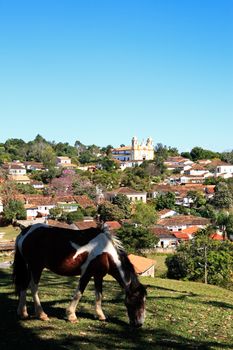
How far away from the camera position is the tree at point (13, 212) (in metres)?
49.0

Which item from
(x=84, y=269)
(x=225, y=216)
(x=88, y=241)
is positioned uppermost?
(x=88, y=241)

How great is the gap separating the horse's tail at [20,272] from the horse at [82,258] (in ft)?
0.34

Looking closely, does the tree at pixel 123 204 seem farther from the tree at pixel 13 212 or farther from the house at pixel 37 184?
the house at pixel 37 184


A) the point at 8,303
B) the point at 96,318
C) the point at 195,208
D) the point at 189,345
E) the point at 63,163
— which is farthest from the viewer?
the point at 63,163

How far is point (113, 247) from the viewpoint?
21.2 ft

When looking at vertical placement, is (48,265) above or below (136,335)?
above

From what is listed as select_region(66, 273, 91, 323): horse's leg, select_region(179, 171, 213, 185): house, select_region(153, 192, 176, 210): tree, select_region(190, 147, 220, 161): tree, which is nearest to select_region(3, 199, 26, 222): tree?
select_region(153, 192, 176, 210): tree

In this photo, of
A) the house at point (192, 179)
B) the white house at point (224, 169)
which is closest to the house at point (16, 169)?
the house at point (192, 179)

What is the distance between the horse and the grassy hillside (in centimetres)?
30

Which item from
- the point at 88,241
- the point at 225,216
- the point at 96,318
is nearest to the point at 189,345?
the point at 96,318

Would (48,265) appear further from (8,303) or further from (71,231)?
(8,303)

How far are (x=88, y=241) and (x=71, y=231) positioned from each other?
312mm

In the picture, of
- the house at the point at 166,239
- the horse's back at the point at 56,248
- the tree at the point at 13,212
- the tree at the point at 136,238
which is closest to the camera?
the horse's back at the point at 56,248

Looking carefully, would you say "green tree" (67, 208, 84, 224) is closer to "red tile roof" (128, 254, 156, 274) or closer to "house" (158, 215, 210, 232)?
"house" (158, 215, 210, 232)
